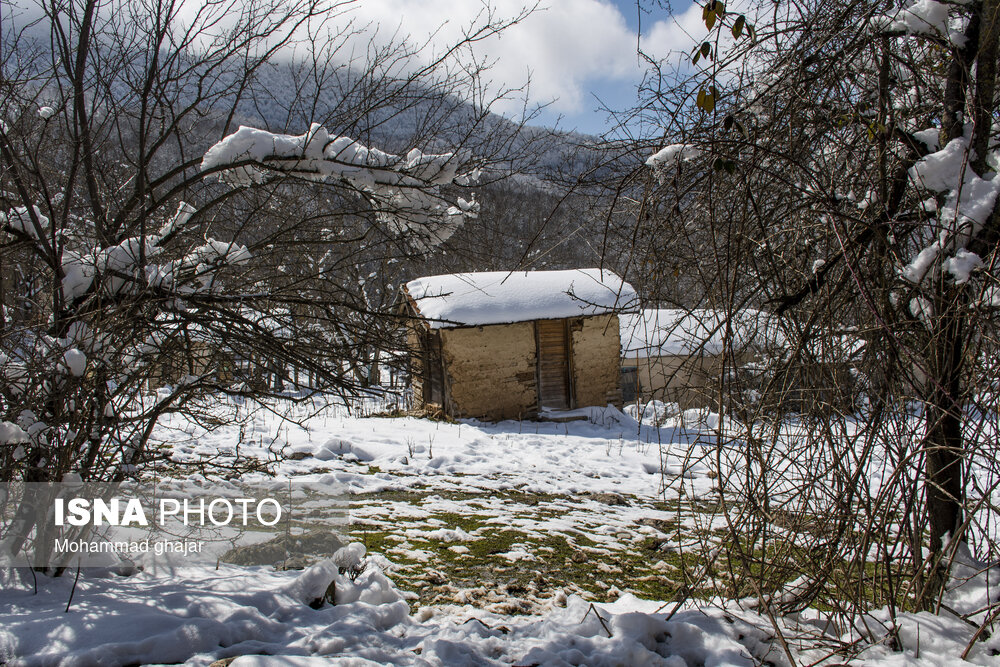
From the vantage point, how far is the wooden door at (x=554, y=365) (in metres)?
13.6

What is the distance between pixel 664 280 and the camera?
10.4ft

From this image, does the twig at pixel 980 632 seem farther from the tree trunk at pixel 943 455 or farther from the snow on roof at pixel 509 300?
the snow on roof at pixel 509 300

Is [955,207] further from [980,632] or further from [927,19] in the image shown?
[980,632]

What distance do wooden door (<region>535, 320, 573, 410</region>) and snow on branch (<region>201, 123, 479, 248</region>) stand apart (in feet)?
32.0

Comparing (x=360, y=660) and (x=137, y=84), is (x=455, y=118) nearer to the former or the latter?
(x=137, y=84)

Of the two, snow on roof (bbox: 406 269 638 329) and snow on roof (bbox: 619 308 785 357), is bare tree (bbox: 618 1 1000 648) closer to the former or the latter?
snow on roof (bbox: 619 308 785 357)

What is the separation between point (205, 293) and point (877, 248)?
332cm

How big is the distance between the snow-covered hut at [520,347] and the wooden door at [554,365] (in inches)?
0.9

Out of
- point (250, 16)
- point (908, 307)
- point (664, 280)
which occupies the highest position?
point (250, 16)

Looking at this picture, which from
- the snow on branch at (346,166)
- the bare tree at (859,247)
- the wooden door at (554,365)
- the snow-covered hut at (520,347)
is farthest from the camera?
the wooden door at (554,365)

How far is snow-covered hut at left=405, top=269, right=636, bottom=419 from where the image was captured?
12484 millimetres

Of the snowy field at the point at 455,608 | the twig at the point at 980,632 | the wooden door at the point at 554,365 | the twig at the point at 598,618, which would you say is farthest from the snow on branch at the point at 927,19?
the wooden door at the point at 554,365

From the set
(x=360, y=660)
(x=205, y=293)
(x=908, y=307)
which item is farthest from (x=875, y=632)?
(x=205, y=293)

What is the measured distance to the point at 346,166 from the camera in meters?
3.49
